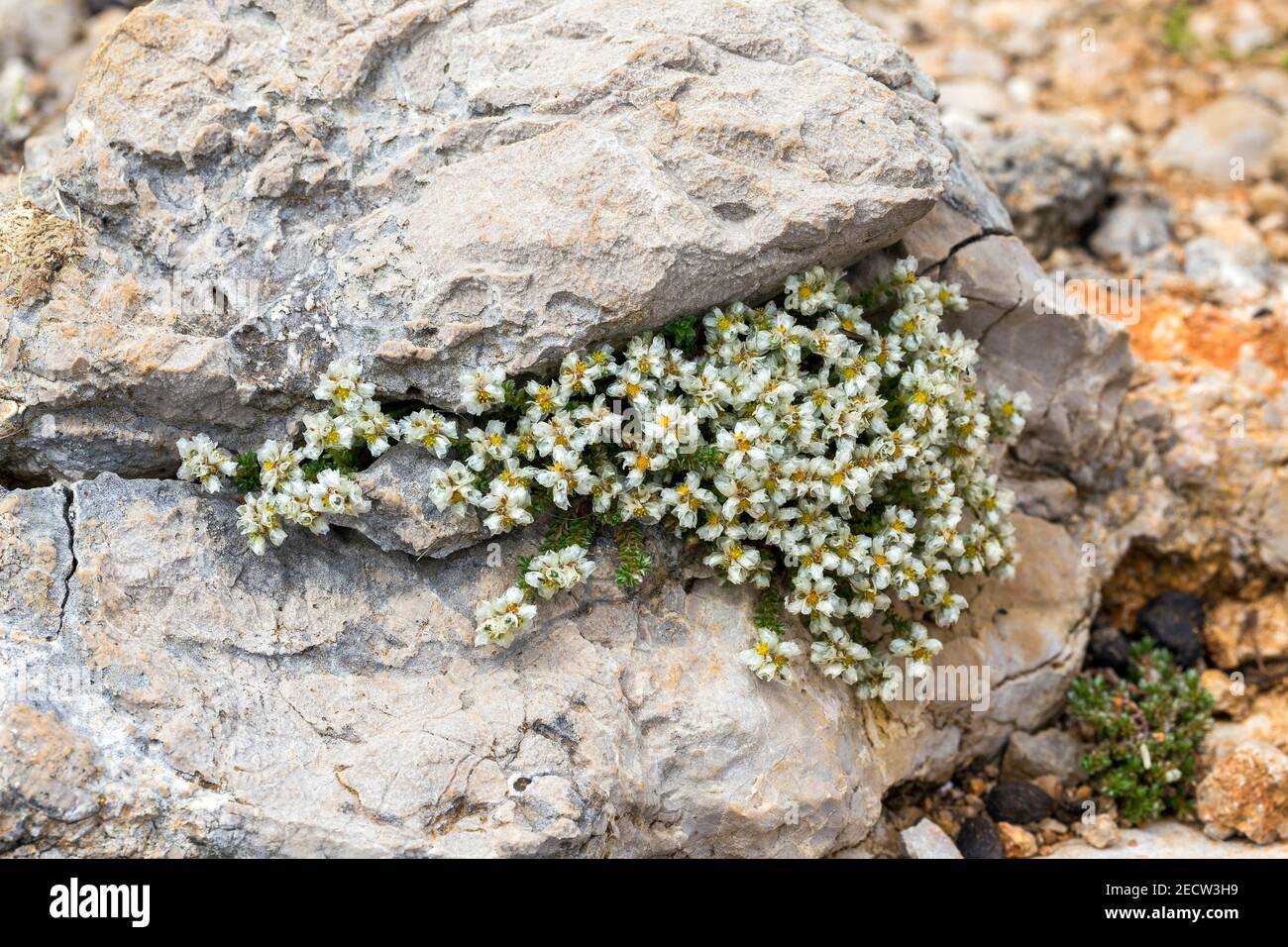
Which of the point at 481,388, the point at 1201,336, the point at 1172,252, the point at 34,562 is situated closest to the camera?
the point at 34,562

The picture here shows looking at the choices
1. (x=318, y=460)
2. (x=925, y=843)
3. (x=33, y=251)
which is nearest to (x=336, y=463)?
(x=318, y=460)

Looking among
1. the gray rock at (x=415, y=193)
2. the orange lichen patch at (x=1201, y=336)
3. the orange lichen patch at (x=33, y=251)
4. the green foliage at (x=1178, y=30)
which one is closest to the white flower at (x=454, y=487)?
the gray rock at (x=415, y=193)

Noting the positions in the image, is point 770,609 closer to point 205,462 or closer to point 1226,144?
point 205,462

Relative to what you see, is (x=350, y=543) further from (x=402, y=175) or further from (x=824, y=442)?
(x=824, y=442)

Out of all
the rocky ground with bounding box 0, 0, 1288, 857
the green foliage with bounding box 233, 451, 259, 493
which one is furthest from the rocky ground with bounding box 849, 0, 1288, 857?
the green foliage with bounding box 233, 451, 259, 493

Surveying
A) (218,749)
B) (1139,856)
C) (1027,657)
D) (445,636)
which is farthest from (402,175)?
(1139,856)

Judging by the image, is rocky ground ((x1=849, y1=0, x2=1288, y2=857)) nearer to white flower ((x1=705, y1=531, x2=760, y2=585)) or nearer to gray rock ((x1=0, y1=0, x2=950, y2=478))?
white flower ((x1=705, y1=531, x2=760, y2=585))

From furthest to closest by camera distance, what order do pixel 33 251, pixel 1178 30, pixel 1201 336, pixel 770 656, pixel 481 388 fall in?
pixel 1178 30 → pixel 1201 336 → pixel 33 251 → pixel 770 656 → pixel 481 388
